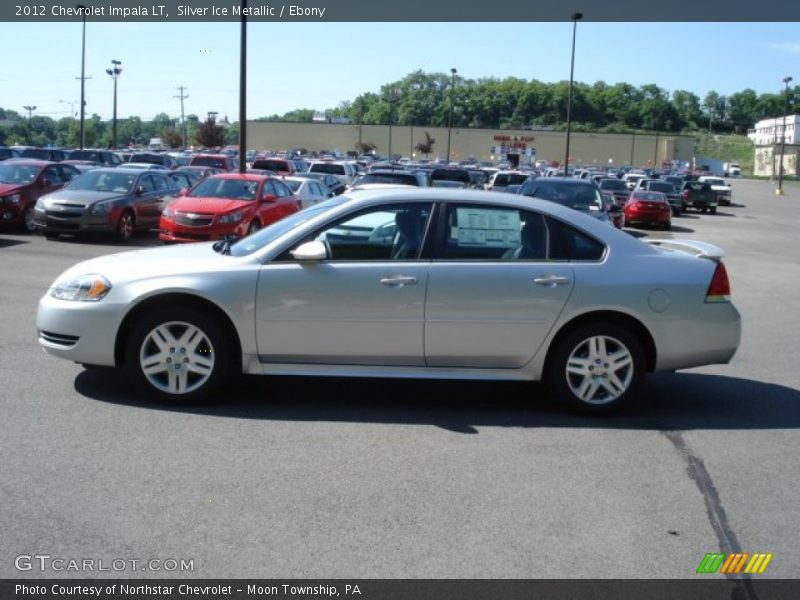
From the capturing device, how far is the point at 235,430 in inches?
226

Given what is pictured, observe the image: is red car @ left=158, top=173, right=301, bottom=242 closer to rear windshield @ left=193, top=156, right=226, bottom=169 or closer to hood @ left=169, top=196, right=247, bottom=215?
hood @ left=169, top=196, right=247, bottom=215

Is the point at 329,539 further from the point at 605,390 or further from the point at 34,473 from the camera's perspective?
the point at 605,390

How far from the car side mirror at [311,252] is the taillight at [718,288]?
113 inches

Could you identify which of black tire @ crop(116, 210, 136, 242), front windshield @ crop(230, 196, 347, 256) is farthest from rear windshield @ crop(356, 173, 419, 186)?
front windshield @ crop(230, 196, 347, 256)

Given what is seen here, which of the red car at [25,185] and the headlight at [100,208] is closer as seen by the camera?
the headlight at [100,208]

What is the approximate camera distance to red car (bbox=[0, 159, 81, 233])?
61.2ft

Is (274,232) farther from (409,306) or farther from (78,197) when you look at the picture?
(78,197)

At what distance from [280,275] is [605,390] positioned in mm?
2519

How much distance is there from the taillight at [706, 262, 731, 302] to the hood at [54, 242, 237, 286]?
354cm

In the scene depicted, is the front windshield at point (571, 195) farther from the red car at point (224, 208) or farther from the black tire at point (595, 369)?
the black tire at point (595, 369)

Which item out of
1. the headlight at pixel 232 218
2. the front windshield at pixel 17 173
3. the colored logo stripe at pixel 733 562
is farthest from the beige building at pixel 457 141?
the colored logo stripe at pixel 733 562

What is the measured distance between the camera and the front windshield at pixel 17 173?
765 inches
